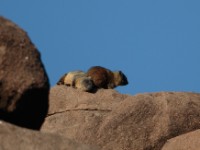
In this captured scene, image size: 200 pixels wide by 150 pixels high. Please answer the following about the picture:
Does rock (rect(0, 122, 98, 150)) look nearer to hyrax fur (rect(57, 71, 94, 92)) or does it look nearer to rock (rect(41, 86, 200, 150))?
rock (rect(41, 86, 200, 150))

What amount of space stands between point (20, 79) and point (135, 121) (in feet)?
28.4

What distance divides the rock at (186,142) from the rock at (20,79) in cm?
729

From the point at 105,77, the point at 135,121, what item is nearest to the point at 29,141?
the point at 135,121

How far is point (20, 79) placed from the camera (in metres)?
7.00

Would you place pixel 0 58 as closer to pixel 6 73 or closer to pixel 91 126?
pixel 6 73

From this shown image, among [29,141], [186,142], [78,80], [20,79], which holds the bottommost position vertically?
[186,142]

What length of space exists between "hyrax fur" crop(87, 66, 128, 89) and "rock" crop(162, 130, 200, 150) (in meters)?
4.49

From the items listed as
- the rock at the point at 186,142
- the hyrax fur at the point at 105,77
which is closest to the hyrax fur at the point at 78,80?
the hyrax fur at the point at 105,77

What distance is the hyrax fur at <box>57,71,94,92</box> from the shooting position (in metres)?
17.9

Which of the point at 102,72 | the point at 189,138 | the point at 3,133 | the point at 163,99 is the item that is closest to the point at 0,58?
the point at 3,133

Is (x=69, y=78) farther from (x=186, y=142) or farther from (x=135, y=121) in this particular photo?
→ (x=186, y=142)

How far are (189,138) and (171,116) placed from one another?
1.26 m

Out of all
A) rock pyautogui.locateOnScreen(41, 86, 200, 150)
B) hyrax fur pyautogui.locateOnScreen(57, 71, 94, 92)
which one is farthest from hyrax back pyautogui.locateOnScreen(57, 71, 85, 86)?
rock pyautogui.locateOnScreen(41, 86, 200, 150)

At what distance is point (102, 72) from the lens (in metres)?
21.4
